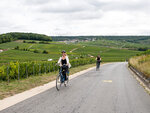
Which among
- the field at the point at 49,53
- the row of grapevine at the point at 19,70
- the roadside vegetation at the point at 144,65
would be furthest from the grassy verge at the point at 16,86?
the field at the point at 49,53

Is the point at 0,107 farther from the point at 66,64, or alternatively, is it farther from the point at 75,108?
the point at 66,64

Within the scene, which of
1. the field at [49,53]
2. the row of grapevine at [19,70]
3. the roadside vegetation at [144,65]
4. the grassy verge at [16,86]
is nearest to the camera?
the grassy verge at [16,86]

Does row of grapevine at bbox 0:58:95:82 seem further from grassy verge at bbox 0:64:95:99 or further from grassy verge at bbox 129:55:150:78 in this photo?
grassy verge at bbox 129:55:150:78

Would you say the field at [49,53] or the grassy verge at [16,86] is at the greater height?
the grassy verge at [16,86]

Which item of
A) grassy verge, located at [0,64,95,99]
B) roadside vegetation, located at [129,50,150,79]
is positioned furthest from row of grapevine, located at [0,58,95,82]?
roadside vegetation, located at [129,50,150,79]

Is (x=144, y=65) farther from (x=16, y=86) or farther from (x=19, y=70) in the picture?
(x=16, y=86)

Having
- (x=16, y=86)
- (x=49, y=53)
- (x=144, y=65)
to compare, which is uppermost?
(x=144, y=65)

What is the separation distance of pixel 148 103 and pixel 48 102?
149 inches

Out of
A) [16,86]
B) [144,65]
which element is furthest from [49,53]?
[16,86]

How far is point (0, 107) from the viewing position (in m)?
6.39

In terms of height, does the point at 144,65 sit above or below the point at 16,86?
above

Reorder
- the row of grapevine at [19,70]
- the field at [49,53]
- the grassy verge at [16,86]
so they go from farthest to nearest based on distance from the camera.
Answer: the field at [49,53], the row of grapevine at [19,70], the grassy verge at [16,86]

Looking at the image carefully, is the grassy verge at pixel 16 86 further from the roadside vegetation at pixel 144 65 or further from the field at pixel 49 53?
the field at pixel 49 53

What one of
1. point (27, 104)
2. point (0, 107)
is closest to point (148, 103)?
point (27, 104)
